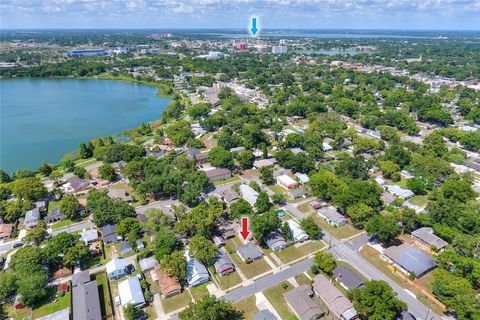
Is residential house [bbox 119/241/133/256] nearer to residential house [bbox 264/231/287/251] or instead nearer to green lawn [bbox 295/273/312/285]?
residential house [bbox 264/231/287/251]

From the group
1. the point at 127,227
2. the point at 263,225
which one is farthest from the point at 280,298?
the point at 127,227

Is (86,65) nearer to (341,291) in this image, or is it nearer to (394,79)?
(394,79)

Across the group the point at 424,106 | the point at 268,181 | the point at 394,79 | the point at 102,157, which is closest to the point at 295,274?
the point at 268,181

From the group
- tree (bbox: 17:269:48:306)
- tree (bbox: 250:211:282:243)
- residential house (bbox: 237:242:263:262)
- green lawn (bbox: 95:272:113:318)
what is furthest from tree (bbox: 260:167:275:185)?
tree (bbox: 17:269:48:306)

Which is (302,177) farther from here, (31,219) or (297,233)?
(31,219)

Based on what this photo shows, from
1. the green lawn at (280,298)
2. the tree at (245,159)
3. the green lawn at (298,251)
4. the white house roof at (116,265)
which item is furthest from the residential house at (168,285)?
the tree at (245,159)

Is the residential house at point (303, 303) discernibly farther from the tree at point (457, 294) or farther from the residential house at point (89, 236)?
the residential house at point (89, 236)
